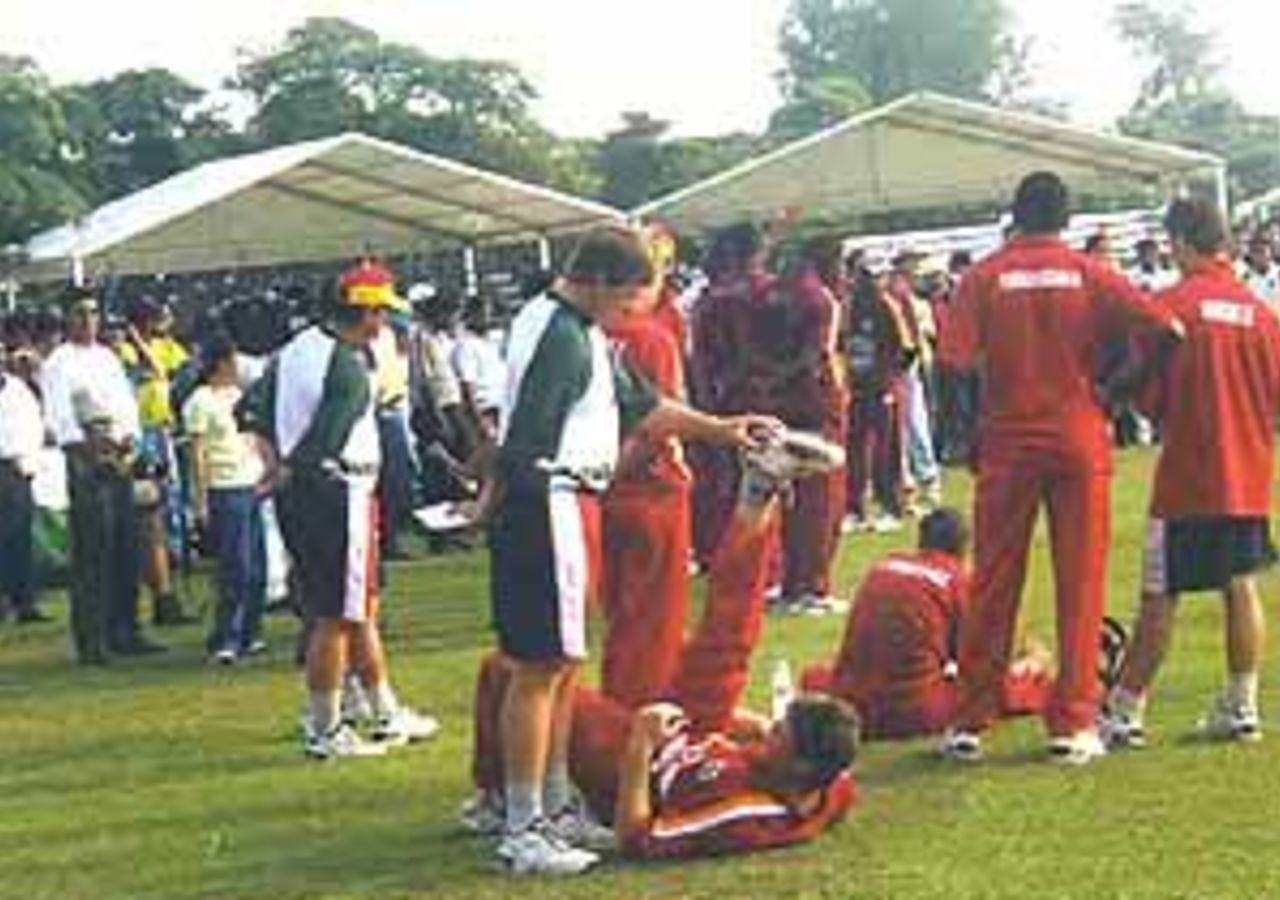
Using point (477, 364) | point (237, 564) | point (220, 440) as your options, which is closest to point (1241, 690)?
point (237, 564)

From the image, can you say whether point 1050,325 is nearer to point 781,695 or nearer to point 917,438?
point 781,695

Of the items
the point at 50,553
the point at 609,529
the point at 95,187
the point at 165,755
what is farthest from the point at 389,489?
the point at 95,187

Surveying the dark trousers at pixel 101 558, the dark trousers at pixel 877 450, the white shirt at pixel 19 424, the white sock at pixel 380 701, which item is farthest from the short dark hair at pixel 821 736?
the dark trousers at pixel 877 450

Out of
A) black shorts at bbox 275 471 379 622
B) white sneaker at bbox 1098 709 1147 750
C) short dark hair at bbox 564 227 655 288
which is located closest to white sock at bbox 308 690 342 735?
black shorts at bbox 275 471 379 622

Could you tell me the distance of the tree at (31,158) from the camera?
48000 millimetres

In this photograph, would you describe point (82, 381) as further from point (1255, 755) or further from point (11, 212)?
point (11, 212)

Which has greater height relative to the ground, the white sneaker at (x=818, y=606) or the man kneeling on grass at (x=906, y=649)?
the man kneeling on grass at (x=906, y=649)

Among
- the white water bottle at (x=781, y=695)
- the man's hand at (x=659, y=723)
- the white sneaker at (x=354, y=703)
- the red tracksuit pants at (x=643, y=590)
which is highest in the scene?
the red tracksuit pants at (x=643, y=590)

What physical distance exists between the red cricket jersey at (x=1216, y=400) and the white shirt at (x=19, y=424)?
26.9 ft

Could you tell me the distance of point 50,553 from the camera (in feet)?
56.3

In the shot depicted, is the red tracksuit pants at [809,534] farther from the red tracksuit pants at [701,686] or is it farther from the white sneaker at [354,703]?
the red tracksuit pants at [701,686]

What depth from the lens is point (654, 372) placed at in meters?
9.74

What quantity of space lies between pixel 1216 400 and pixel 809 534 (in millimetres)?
4657

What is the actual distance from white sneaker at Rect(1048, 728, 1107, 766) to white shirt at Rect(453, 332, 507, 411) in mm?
9836
